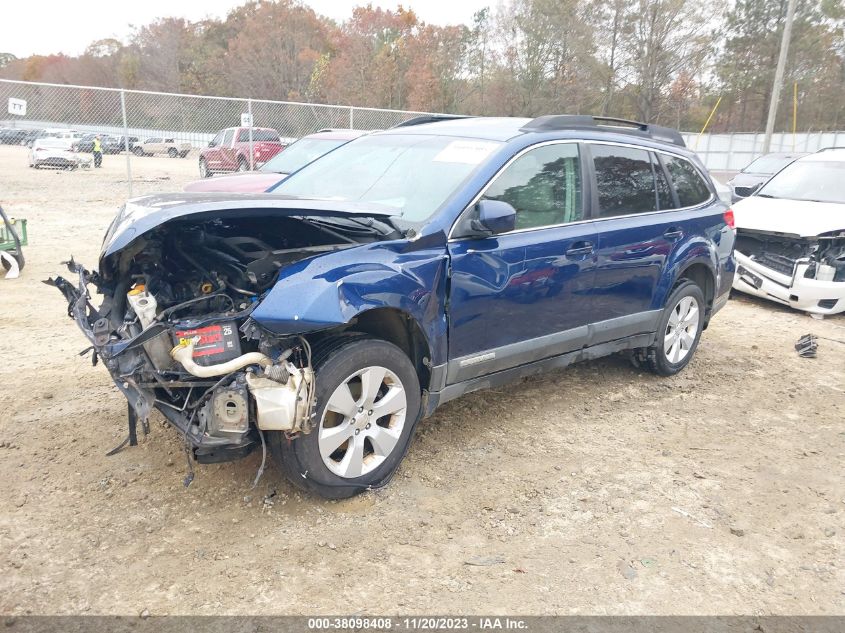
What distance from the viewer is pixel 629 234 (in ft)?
14.8

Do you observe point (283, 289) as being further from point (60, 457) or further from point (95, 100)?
point (95, 100)

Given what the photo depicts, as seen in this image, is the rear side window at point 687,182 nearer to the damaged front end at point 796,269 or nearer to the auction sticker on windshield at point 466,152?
the auction sticker on windshield at point 466,152

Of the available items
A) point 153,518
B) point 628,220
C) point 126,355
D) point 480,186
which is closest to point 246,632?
point 153,518

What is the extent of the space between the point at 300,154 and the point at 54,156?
12.5m

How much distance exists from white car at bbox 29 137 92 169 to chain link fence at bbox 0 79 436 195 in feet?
0.40

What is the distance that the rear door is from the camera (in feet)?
14.4

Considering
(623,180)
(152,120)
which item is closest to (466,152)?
(623,180)

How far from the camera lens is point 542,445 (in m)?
4.08

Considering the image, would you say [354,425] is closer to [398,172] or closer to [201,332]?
[201,332]

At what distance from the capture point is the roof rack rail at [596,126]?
4215mm

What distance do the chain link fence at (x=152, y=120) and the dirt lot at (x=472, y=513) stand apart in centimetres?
1083

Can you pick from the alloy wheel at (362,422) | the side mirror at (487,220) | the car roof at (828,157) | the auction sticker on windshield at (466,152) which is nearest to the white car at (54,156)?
the auction sticker on windshield at (466,152)

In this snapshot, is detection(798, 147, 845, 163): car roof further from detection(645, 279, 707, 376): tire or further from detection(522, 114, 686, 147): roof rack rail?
detection(645, 279, 707, 376): tire

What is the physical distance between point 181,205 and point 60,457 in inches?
67.2
